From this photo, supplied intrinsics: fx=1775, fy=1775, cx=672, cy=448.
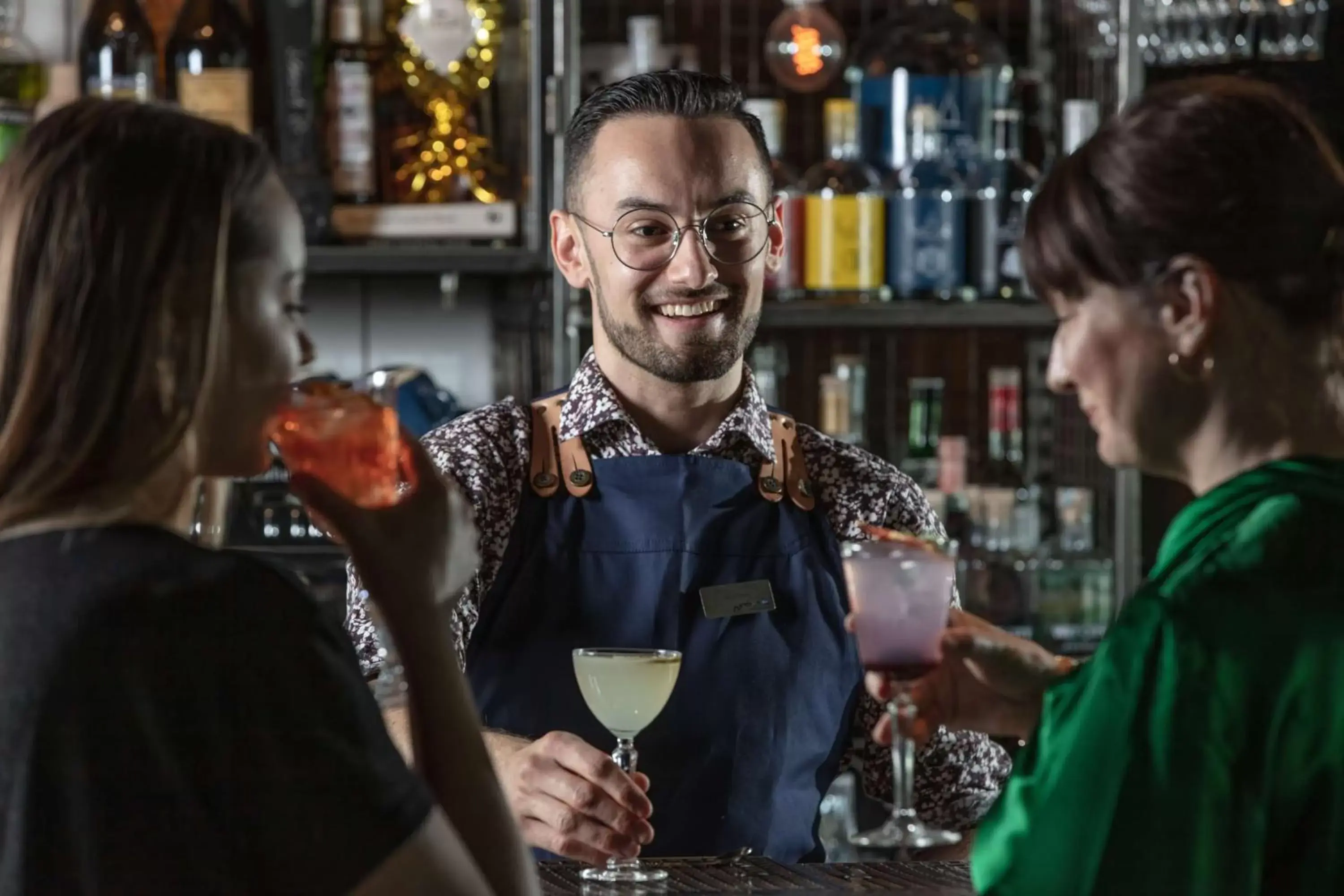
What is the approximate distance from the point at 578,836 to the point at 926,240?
1.79 m

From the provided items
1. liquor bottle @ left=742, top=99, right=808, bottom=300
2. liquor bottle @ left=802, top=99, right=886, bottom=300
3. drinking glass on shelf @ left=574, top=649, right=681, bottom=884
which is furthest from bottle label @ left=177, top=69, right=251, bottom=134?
drinking glass on shelf @ left=574, top=649, right=681, bottom=884

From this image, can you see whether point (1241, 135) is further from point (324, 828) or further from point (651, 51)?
point (651, 51)

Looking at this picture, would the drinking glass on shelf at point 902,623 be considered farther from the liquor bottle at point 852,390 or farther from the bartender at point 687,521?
the liquor bottle at point 852,390

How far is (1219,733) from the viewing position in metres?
1.04

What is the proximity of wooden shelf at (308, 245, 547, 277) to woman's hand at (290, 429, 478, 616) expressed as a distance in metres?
1.91

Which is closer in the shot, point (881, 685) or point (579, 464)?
point (881, 685)

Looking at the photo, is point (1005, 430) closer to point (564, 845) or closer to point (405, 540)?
point (564, 845)

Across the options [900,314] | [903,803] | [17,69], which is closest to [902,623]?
[903,803]

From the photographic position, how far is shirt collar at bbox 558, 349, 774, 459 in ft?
7.10

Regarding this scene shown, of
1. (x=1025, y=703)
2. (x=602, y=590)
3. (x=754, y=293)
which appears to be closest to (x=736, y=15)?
(x=754, y=293)

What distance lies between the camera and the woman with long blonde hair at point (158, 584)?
954 mm

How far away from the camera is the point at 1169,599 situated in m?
1.08

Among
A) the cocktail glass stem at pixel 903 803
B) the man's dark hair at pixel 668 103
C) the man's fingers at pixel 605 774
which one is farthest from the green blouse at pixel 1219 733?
the man's dark hair at pixel 668 103

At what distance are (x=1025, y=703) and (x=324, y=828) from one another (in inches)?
24.2
